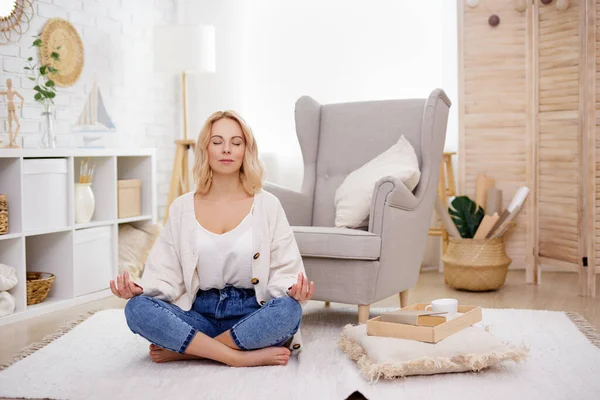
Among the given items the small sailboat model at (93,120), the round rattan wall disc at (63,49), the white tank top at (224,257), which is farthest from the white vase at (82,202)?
the white tank top at (224,257)

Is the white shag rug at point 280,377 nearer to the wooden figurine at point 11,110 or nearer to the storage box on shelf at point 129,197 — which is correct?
the wooden figurine at point 11,110

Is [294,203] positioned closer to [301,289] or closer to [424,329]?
[301,289]

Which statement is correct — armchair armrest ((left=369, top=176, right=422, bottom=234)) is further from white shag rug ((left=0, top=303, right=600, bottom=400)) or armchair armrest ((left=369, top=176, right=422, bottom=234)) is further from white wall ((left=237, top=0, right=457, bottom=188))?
white wall ((left=237, top=0, right=457, bottom=188))

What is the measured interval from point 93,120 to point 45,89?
32cm

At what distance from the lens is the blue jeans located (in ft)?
7.42

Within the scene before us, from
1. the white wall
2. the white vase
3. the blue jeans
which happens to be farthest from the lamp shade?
the blue jeans

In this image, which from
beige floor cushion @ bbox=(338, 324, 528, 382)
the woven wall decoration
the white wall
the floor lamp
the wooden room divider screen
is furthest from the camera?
the white wall

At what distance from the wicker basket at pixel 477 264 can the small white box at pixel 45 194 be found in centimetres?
200

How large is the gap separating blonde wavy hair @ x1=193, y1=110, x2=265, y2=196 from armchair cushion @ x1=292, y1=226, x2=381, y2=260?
0.48 meters

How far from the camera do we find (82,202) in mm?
3699

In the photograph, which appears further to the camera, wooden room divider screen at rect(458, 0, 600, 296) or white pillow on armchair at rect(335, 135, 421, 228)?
wooden room divider screen at rect(458, 0, 600, 296)

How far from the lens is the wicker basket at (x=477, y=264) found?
389 centimetres

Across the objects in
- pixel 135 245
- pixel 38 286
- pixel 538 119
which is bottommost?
pixel 38 286

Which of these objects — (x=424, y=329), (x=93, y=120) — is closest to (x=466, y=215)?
(x=424, y=329)
